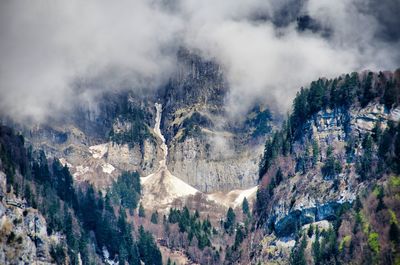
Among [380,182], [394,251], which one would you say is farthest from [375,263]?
[380,182]

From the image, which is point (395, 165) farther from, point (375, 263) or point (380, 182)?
point (375, 263)

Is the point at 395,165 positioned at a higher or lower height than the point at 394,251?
higher

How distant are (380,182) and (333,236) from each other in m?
12.9

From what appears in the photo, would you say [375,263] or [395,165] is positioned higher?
[395,165]

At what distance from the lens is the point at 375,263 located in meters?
187

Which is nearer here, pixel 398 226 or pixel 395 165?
pixel 398 226

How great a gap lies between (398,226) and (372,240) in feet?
20.9

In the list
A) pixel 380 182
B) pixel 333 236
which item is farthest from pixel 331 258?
pixel 380 182

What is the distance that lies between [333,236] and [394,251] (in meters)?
18.2

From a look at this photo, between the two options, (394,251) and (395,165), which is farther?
(395,165)

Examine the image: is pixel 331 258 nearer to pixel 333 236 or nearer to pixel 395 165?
pixel 333 236

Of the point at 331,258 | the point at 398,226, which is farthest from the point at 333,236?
the point at 398,226

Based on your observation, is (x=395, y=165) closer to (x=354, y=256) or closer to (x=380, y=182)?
(x=380, y=182)

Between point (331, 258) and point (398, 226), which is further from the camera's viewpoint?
point (331, 258)
